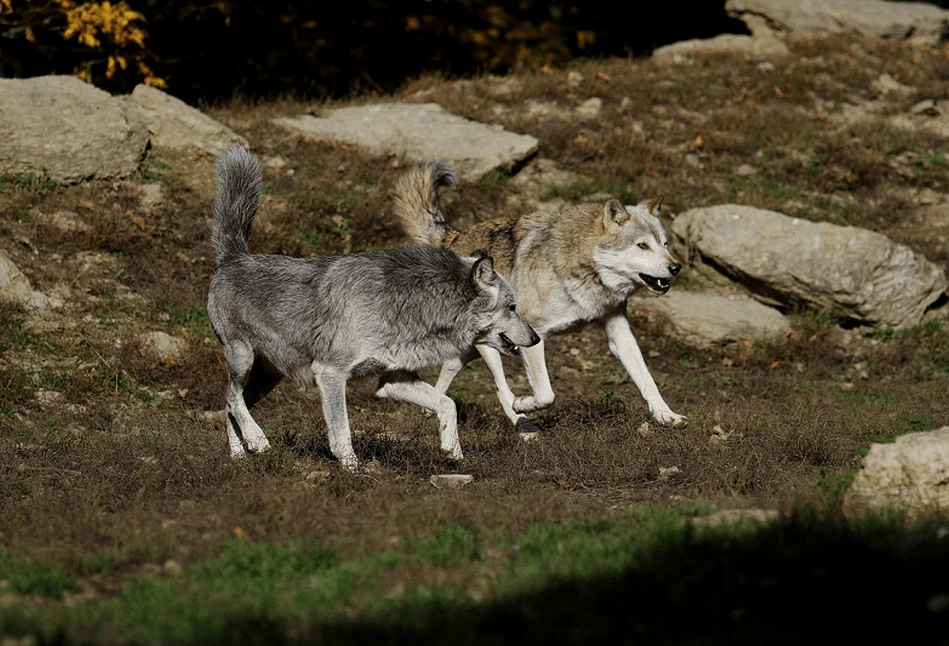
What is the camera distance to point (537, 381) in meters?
9.95

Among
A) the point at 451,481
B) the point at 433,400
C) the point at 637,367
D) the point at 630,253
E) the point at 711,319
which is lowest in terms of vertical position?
the point at 711,319

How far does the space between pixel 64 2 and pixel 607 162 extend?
831 centimetres

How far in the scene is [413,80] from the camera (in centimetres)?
1981

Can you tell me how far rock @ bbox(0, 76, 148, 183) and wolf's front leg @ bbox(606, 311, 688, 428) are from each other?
285 inches

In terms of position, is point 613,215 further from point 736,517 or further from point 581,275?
point 736,517

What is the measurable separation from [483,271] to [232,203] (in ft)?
7.01

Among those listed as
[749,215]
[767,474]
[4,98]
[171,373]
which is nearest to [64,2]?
[4,98]

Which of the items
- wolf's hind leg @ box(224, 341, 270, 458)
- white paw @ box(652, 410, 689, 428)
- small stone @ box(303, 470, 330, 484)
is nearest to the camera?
small stone @ box(303, 470, 330, 484)

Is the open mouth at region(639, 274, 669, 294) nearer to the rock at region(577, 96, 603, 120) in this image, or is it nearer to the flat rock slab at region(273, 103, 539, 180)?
the flat rock slab at region(273, 103, 539, 180)

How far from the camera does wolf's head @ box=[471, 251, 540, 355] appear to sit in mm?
8469

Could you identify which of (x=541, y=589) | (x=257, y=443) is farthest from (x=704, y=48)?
A: (x=541, y=589)

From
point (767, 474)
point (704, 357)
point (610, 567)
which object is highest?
point (610, 567)

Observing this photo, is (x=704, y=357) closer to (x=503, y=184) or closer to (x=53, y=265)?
(x=503, y=184)

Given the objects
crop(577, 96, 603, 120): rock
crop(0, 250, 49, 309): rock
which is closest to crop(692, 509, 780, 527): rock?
crop(0, 250, 49, 309): rock
